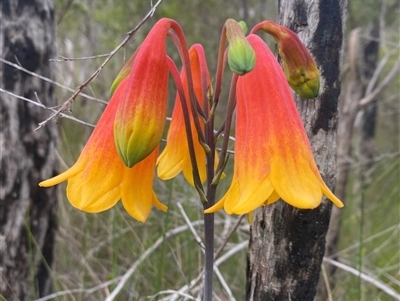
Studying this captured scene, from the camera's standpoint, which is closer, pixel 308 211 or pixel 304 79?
pixel 304 79

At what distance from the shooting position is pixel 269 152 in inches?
33.8

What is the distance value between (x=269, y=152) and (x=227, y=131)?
0.11 m

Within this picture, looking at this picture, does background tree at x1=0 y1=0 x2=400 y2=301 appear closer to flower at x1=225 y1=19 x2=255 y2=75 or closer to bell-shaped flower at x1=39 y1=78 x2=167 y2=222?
bell-shaped flower at x1=39 y1=78 x2=167 y2=222

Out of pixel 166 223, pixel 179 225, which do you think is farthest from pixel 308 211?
pixel 179 225

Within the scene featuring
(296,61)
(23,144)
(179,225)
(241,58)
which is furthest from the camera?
(179,225)

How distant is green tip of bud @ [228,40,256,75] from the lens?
0.80 m

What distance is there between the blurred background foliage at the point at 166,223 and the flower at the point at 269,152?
47cm

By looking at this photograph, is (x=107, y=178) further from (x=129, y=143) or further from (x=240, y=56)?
(x=240, y=56)

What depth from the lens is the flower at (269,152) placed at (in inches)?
32.8

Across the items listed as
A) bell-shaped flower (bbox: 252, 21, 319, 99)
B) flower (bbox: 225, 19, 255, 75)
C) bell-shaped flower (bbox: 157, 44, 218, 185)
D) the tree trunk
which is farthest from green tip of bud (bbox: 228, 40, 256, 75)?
the tree trunk

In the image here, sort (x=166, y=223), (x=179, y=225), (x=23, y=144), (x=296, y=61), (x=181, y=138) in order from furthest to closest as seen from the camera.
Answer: (x=179, y=225) < (x=23, y=144) < (x=166, y=223) < (x=181, y=138) < (x=296, y=61)

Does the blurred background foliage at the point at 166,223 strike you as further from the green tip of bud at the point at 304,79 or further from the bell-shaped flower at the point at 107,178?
the green tip of bud at the point at 304,79

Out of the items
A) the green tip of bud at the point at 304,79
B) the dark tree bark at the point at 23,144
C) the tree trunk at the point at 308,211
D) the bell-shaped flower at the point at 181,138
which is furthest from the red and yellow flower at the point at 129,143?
the dark tree bark at the point at 23,144

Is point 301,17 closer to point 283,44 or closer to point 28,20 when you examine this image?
point 283,44
